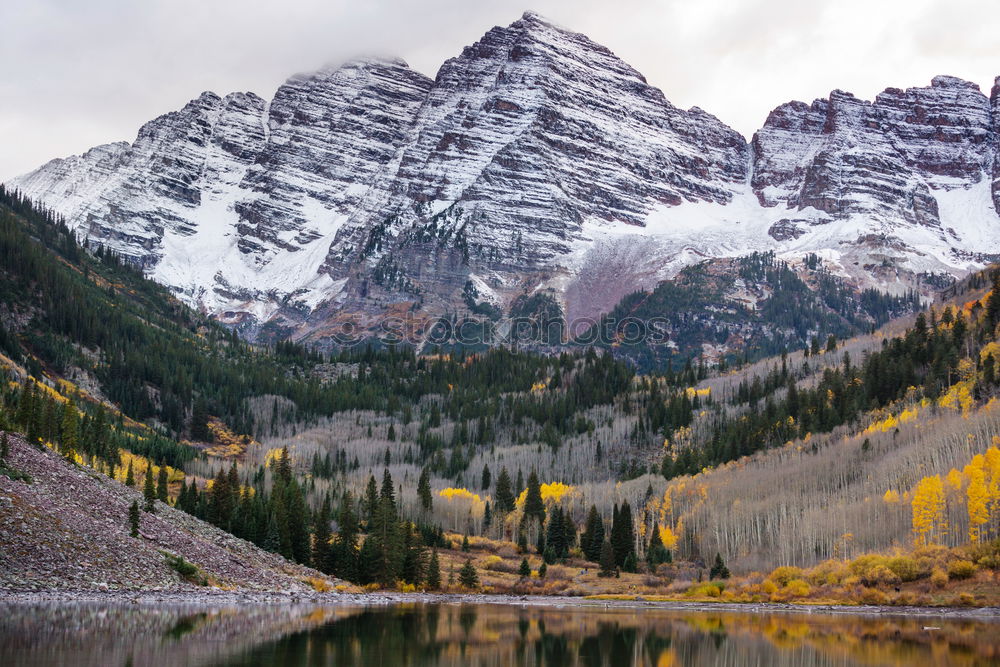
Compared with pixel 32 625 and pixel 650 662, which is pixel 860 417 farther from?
pixel 32 625

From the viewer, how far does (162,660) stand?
53.4 metres

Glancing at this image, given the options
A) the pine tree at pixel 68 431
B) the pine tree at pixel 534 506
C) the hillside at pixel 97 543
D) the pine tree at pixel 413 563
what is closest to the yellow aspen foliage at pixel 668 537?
the pine tree at pixel 534 506

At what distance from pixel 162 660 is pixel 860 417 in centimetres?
15580

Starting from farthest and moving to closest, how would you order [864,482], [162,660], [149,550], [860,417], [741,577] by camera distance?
[860,417], [864,482], [741,577], [149,550], [162,660]

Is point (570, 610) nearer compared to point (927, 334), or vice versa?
point (570, 610)

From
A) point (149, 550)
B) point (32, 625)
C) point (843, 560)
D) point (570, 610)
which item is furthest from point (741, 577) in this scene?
point (32, 625)

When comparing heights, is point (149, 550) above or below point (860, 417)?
below

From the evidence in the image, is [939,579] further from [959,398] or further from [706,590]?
[959,398]

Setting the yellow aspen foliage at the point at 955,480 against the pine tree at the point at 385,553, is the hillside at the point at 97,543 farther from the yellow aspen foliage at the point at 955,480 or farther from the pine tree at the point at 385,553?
the yellow aspen foliage at the point at 955,480

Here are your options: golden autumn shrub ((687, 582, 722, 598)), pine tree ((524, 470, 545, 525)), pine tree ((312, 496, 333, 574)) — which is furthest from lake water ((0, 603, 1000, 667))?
pine tree ((524, 470, 545, 525))

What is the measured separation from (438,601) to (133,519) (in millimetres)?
31802

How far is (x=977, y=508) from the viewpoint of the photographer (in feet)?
376

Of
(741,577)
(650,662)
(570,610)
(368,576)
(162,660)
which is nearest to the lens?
(162,660)

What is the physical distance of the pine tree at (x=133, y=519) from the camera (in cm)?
9006
